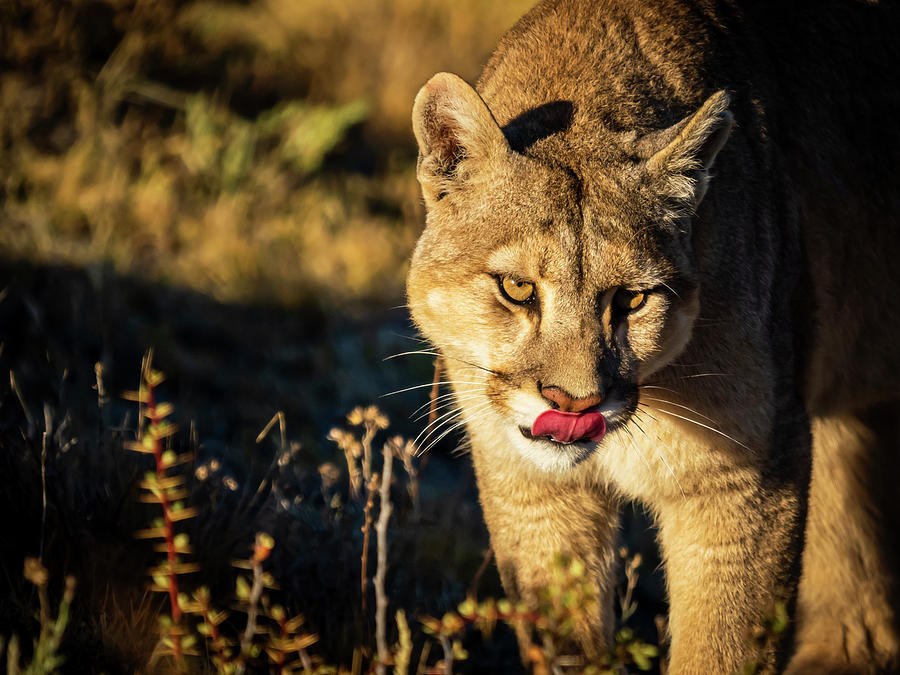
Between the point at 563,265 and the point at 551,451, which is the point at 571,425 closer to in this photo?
the point at 551,451

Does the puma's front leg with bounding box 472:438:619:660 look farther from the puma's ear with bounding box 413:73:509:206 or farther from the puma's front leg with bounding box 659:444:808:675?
the puma's ear with bounding box 413:73:509:206

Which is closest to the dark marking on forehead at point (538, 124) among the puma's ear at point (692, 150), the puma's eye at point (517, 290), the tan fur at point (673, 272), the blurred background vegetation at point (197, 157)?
the tan fur at point (673, 272)

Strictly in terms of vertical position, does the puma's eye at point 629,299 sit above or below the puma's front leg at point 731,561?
above

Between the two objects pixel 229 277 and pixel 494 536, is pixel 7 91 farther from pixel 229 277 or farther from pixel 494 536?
pixel 494 536

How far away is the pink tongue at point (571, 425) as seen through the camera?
3.14 metres

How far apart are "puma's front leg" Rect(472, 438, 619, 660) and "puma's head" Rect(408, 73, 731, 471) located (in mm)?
251

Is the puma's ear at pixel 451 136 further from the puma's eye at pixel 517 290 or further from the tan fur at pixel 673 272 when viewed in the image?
the puma's eye at pixel 517 290

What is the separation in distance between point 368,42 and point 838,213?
8.81 metres

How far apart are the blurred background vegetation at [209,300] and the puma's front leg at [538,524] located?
1.84 ft

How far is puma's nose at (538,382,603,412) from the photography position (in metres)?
3.08

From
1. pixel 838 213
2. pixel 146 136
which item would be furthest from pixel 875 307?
pixel 146 136

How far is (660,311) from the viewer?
A: 323cm

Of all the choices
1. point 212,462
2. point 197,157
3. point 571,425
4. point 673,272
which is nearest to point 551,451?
point 571,425

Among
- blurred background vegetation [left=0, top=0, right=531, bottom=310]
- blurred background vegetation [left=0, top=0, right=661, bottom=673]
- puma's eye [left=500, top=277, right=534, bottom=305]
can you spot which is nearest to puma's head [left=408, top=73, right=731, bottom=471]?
puma's eye [left=500, top=277, right=534, bottom=305]
